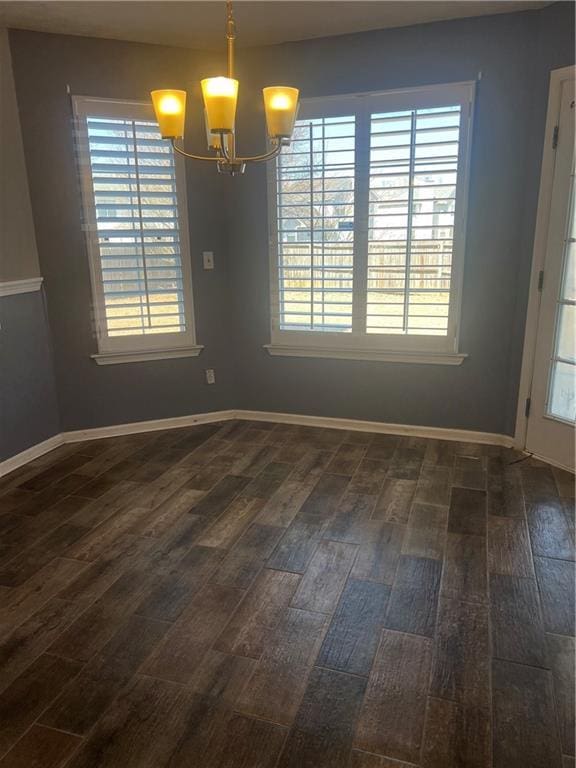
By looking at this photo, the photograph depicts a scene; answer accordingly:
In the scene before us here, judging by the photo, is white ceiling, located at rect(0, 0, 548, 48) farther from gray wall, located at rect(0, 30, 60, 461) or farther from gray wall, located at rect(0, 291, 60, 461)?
gray wall, located at rect(0, 291, 60, 461)

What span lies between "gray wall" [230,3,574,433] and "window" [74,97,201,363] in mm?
A: 484

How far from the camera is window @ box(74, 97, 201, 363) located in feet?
11.9

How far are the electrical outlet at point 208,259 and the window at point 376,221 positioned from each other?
0.47 metres

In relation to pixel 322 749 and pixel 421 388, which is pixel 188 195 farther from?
pixel 322 749

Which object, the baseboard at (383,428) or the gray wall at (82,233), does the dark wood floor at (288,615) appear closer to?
the baseboard at (383,428)

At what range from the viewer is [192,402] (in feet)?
14.3

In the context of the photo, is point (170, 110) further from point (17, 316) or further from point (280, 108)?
point (17, 316)

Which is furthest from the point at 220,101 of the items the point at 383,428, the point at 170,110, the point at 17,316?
the point at 383,428

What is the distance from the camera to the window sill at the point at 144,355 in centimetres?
397

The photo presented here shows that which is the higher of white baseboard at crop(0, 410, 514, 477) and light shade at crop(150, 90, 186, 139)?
light shade at crop(150, 90, 186, 139)

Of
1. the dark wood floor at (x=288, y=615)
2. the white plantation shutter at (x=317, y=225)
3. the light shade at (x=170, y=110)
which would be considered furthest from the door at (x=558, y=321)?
the light shade at (x=170, y=110)

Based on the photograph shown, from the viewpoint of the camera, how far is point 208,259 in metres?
4.09

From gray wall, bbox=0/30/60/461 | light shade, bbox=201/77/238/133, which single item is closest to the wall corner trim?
gray wall, bbox=0/30/60/461

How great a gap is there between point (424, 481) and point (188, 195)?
258cm
